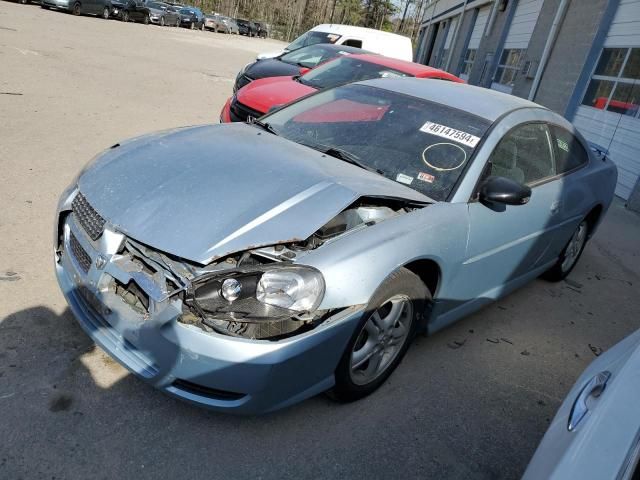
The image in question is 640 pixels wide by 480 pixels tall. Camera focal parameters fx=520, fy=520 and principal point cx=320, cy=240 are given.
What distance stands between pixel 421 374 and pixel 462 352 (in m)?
0.48

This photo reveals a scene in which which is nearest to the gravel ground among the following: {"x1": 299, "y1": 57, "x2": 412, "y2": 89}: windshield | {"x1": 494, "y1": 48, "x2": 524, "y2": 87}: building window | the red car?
the red car

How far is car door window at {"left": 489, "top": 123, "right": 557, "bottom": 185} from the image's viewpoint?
3273 mm

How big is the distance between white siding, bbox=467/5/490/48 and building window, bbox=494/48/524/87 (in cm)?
383

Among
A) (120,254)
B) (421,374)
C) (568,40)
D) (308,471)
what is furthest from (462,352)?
(568,40)

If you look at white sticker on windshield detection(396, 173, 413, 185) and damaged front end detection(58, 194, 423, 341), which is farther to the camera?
white sticker on windshield detection(396, 173, 413, 185)

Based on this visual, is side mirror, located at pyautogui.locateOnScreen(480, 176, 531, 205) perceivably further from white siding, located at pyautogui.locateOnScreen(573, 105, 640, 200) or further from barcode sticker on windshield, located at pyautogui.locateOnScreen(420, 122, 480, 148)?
white siding, located at pyautogui.locateOnScreen(573, 105, 640, 200)

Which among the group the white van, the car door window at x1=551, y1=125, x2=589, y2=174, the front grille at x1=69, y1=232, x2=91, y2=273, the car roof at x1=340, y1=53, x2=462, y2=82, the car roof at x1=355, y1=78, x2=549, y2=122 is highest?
the white van

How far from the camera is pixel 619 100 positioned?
970 centimetres

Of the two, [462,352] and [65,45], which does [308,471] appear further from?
[65,45]

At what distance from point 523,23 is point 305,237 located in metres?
16.3

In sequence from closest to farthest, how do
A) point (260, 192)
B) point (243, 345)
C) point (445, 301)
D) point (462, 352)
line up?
point (243, 345) < point (260, 192) < point (445, 301) < point (462, 352)

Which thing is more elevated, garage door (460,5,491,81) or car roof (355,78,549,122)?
garage door (460,5,491,81)

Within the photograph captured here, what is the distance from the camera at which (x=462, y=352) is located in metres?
3.41

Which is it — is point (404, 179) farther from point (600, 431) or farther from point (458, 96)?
point (600, 431)
